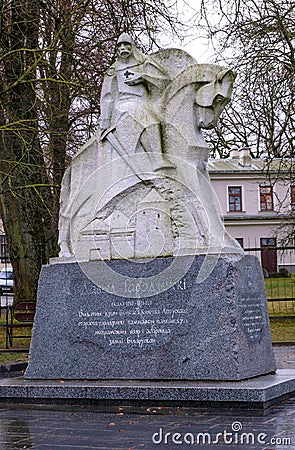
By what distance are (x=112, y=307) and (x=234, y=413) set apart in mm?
1989

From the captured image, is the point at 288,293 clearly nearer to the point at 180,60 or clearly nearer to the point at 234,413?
the point at 180,60

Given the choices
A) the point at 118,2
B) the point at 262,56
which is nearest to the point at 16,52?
the point at 118,2

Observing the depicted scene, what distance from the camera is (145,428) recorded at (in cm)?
714

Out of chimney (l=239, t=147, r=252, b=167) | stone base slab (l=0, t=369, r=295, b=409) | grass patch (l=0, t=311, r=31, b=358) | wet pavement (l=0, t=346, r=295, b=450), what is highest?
chimney (l=239, t=147, r=252, b=167)

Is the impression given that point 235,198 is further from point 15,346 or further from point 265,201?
point 15,346

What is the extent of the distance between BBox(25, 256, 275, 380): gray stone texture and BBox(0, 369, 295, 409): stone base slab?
0.16 metres

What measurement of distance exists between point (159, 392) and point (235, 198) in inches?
1593

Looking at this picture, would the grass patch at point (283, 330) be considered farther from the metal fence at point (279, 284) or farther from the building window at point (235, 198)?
the building window at point (235, 198)

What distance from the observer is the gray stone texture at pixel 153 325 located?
859 centimetres

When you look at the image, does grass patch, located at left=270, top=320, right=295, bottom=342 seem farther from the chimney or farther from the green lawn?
the chimney

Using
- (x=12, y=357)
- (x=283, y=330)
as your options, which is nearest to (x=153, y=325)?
(x=12, y=357)

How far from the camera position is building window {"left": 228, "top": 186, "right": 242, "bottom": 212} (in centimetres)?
4838

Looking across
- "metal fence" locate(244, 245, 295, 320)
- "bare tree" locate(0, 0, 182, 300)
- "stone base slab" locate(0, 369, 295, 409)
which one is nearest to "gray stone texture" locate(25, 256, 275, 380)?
"stone base slab" locate(0, 369, 295, 409)

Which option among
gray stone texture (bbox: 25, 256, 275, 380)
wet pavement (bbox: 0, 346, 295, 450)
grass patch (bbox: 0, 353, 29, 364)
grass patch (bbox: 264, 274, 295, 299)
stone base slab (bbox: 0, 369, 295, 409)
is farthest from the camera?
grass patch (bbox: 264, 274, 295, 299)
